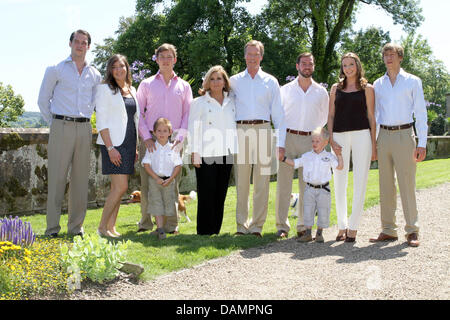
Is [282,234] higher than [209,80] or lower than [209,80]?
lower

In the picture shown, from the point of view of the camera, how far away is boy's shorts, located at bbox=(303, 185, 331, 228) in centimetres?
642

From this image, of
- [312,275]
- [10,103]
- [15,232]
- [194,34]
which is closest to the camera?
[15,232]

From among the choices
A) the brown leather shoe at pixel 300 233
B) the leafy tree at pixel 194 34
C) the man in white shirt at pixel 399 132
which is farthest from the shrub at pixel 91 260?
the leafy tree at pixel 194 34

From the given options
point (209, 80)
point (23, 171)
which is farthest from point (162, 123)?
point (23, 171)

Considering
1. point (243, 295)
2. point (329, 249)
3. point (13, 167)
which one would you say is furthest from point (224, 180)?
point (13, 167)

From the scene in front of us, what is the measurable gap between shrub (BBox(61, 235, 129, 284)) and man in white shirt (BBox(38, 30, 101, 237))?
6.66 ft

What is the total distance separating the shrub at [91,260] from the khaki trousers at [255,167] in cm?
252

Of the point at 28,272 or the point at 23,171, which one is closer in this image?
the point at 28,272

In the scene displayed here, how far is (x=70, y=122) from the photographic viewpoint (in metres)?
6.38

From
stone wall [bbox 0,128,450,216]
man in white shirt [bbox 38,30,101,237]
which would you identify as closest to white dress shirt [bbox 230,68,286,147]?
man in white shirt [bbox 38,30,101,237]

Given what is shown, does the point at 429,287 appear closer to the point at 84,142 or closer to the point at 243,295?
the point at 243,295

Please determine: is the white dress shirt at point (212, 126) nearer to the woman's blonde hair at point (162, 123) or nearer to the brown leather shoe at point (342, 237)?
the woman's blonde hair at point (162, 123)

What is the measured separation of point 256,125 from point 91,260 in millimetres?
2963

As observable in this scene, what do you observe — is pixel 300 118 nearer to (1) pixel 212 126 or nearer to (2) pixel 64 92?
(1) pixel 212 126
